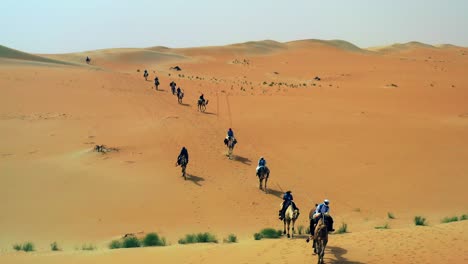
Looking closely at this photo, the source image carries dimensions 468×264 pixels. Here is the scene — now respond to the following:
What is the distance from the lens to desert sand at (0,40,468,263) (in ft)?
42.8

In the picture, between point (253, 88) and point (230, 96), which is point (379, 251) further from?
point (253, 88)

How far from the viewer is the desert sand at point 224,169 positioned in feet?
42.8

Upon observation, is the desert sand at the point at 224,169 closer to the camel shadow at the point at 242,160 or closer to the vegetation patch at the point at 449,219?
the camel shadow at the point at 242,160

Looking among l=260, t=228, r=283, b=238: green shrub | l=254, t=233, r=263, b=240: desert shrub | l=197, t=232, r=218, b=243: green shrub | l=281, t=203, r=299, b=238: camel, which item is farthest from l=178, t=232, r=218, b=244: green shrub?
l=281, t=203, r=299, b=238: camel

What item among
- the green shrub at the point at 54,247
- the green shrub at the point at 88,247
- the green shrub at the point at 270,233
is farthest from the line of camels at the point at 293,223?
the green shrub at the point at 54,247

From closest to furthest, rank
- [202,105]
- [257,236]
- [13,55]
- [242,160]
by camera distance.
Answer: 1. [257,236]
2. [242,160]
3. [202,105]
4. [13,55]

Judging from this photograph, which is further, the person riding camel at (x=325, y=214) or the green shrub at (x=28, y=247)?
the green shrub at (x=28, y=247)

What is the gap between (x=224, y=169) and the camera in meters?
22.3

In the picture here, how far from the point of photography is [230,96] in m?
43.3

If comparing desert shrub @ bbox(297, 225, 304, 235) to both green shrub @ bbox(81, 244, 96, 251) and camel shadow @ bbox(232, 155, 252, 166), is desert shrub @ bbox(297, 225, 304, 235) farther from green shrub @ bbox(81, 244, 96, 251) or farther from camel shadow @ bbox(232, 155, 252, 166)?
camel shadow @ bbox(232, 155, 252, 166)

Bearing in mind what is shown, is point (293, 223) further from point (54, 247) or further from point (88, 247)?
point (54, 247)

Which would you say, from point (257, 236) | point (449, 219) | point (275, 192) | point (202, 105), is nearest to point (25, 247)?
point (257, 236)

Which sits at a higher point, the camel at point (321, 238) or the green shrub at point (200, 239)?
the camel at point (321, 238)

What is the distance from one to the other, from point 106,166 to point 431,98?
30.0 metres
